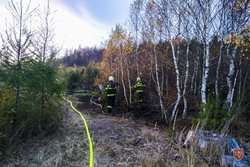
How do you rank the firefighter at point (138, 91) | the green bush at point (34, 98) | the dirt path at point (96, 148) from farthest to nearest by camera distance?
the firefighter at point (138, 91)
the green bush at point (34, 98)
the dirt path at point (96, 148)

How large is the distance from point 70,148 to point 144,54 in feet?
44.7

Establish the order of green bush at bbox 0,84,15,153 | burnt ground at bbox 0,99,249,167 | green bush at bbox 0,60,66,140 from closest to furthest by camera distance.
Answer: burnt ground at bbox 0,99,249,167, green bush at bbox 0,84,15,153, green bush at bbox 0,60,66,140

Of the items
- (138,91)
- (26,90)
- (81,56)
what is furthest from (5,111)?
(81,56)

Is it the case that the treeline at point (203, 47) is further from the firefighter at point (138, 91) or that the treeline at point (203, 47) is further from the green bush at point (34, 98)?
the green bush at point (34, 98)

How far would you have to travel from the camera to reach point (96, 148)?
22.7ft

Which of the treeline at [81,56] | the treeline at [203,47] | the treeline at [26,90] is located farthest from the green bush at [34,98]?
the treeline at [81,56]

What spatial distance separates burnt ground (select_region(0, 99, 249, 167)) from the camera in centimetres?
530

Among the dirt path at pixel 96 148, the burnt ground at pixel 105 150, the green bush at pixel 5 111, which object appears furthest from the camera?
the green bush at pixel 5 111

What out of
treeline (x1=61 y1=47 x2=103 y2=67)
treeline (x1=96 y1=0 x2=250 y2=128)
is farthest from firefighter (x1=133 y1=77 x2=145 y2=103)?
treeline (x1=61 y1=47 x2=103 y2=67)

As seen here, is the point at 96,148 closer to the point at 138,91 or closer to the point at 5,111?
the point at 5,111

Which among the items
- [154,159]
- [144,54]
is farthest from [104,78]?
[154,159]

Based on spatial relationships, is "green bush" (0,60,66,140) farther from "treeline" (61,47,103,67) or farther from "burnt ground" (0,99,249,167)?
"treeline" (61,47,103,67)

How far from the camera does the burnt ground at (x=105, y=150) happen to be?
5.30m

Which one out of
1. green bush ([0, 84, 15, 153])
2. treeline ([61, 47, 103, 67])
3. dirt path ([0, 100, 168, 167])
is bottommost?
dirt path ([0, 100, 168, 167])
